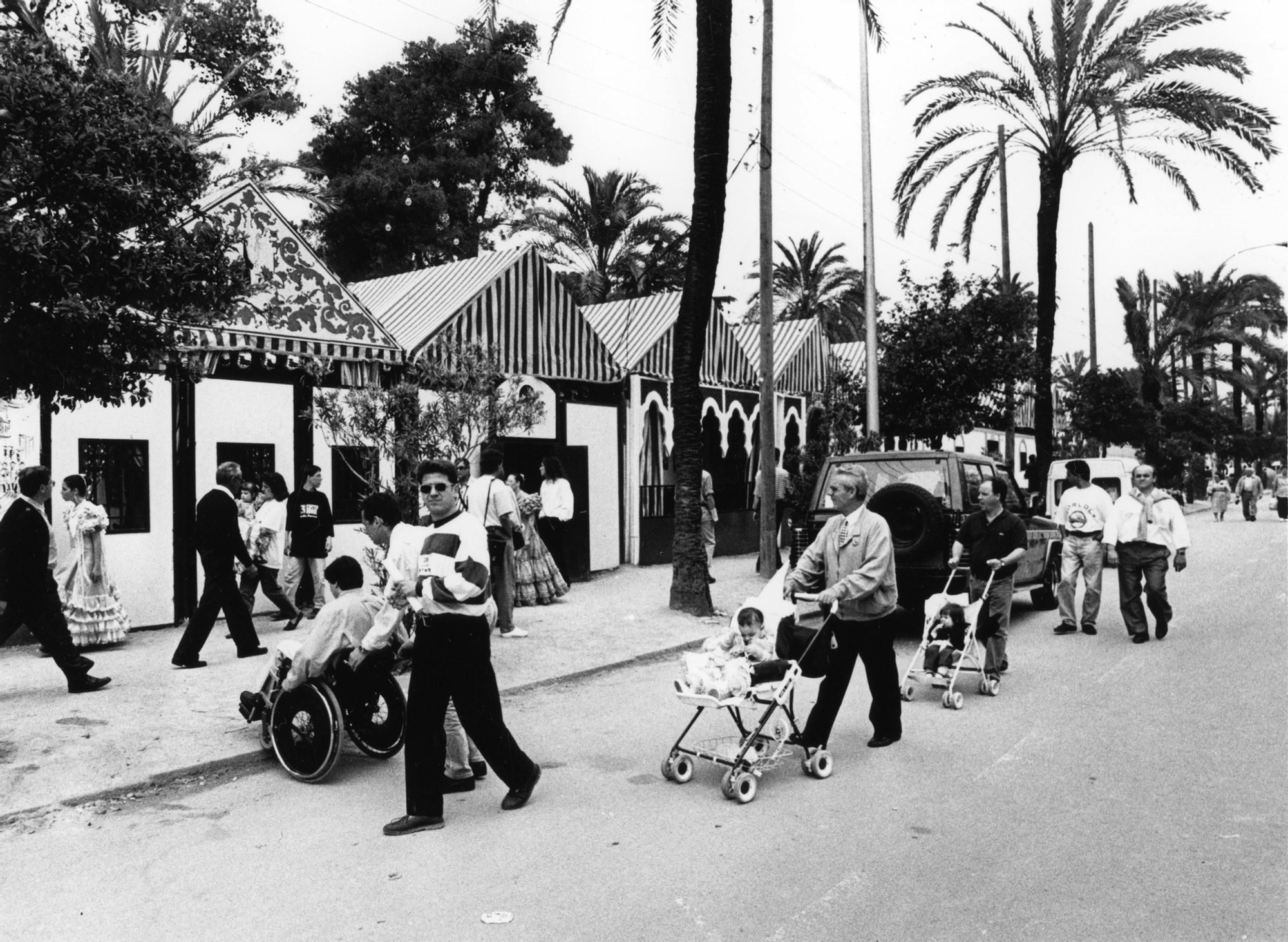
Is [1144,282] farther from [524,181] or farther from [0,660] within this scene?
[0,660]

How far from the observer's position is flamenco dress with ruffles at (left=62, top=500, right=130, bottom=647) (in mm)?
9586

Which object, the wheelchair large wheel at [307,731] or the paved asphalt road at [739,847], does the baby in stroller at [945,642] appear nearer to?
the paved asphalt road at [739,847]

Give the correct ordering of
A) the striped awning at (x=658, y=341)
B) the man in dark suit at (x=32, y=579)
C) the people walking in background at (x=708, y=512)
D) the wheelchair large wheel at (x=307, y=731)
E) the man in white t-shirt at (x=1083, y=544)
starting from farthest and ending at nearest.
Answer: the striped awning at (x=658, y=341)
the people walking in background at (x=708, y=512)
the man in white t-shirt at (x=1083, y=544)
the man in dark suit at (x=32, y=579)
the wheelchair large wheel at (x=307, y=731)

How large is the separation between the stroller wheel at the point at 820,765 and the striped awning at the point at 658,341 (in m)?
11.3

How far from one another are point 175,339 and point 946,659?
5952mm

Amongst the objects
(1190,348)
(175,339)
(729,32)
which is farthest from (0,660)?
(1190,348)

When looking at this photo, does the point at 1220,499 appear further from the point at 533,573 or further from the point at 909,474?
the point at 533,573

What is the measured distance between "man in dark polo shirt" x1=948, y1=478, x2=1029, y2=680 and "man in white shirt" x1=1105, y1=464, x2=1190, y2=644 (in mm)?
2526

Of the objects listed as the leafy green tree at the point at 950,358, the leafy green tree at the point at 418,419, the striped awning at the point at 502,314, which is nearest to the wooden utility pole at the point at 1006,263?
the leafy green tree at the point at 950,358

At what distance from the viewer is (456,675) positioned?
529 cm

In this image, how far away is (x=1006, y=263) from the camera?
82.4 feet

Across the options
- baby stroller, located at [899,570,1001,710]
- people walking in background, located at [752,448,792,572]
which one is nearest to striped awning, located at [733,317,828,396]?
people walking in background, located at [752,448,792,572]

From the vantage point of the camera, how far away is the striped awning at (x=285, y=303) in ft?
36.9

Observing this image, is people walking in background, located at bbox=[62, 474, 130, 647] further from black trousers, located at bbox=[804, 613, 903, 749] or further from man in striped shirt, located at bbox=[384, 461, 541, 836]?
black trousers, located at bbox=[804, 613, 903, 749]
